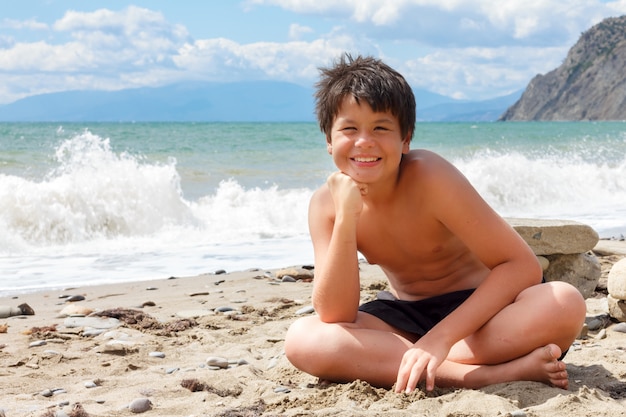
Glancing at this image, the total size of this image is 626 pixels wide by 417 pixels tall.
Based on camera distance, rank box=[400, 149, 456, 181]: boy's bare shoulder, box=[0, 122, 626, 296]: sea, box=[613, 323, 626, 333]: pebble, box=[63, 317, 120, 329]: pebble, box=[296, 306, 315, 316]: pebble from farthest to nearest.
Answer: box=[0, 122, 626, 296]: sea < box=[296, 306, 315, 316]: pebble < box=[63, 317, 120, 329]: pebble < box=[613, 323, 626, 333]: pebble < box=[400, 149, 456, 181]: boy's bare shoulder

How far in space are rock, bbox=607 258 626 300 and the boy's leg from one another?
1.39m

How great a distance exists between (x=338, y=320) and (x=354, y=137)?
81 cm

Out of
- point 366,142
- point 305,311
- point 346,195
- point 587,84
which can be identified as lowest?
point 305,311

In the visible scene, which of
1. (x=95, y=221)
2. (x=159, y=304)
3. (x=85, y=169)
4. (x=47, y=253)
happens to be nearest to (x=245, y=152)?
(x=85, y=169)

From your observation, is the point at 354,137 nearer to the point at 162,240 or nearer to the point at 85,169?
the point at 162,240

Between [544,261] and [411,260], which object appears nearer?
[411,260]

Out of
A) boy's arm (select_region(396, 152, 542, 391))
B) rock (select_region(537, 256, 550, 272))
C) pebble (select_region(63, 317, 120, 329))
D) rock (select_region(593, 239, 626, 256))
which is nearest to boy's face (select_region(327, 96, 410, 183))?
boy's arm (select_region(396, 152, 542, 391))

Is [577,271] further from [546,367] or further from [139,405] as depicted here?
[139,405]

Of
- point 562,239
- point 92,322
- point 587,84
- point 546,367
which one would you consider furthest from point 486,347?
point 587,84

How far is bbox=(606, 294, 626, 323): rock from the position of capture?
4496 millimetres

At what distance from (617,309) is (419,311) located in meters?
1.69

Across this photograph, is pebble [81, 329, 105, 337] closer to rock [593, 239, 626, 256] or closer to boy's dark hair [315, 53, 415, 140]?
boy's dark hair [315, 53, 415, 140]

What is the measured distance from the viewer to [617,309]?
14.8ft

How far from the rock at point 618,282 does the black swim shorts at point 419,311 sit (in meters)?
1.46
